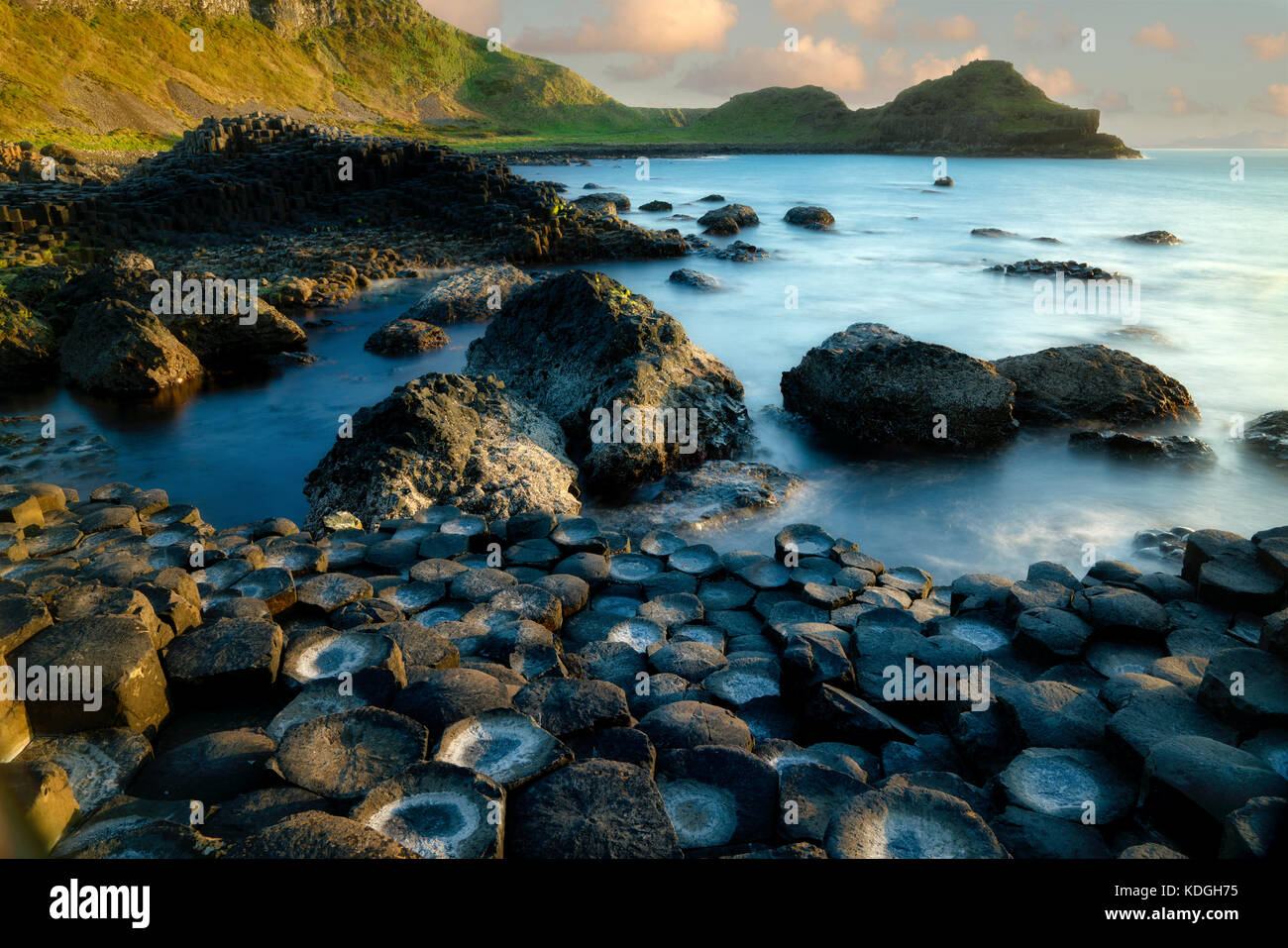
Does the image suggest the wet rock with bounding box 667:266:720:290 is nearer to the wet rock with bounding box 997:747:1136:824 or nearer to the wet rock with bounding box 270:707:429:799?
the wet rock with bounding box 997:747:1136:824

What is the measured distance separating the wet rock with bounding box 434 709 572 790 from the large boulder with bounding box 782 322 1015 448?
855 cm

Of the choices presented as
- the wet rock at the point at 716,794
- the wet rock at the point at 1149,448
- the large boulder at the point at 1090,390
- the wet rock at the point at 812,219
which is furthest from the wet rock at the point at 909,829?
the wet rock at the point at 812,219

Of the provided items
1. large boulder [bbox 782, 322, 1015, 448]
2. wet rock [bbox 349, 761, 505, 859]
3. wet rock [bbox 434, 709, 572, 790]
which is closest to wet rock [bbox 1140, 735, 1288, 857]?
wet rock [bbox 434, 709, 572, 790]

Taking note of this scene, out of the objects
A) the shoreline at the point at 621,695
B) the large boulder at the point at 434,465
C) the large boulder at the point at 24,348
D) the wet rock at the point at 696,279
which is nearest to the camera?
the shoreline at the point at 621,695

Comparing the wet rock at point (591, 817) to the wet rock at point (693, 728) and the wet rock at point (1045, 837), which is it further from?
the wet rock at point (1045, 837)

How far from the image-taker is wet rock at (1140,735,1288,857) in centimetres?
289

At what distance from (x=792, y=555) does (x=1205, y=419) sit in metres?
9.93

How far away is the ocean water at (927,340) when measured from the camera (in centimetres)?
900

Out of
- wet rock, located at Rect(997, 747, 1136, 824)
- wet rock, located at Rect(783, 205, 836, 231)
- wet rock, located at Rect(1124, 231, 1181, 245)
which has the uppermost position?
wet rock, located at Rect(783, 205, 836, 231)

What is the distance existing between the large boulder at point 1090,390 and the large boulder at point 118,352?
46.4 ft

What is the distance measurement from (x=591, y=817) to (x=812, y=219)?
3747cm

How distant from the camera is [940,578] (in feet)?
25.4

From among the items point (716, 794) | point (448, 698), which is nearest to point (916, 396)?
point (716, 794)

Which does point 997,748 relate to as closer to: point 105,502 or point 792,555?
point 792,555
